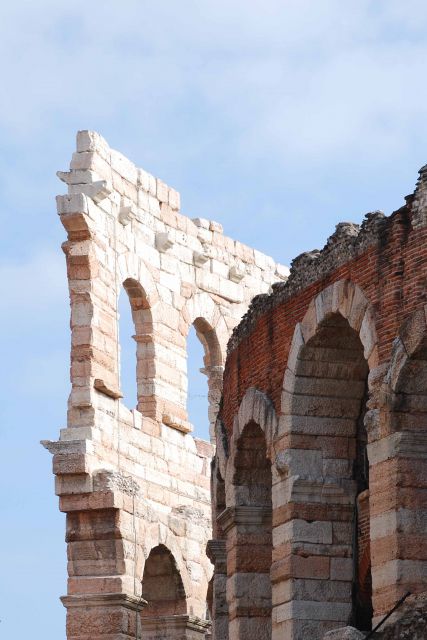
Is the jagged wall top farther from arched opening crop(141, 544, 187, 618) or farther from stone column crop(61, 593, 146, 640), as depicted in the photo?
arched opening crop(141, 544, 187, 618)

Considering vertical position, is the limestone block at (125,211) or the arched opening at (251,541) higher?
the limestone block at (125,211)

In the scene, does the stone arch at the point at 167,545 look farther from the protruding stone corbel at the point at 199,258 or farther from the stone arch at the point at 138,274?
the protruding stone corbel at the point at 199,258

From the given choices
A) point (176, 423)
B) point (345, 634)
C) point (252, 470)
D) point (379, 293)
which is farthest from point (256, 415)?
point (176, 423)

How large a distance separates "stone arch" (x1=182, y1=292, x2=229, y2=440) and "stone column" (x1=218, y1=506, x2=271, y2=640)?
30.7ft

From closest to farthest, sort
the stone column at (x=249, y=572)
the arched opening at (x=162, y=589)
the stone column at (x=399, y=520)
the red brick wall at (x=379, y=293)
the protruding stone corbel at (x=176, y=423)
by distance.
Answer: the stone column at (x=399, y=520) < the red brick wall at (x=379, y=293) < the stone column at (x=249, y=572) < the arched opening at (x=162, y=589) < the protruding stone corbel at (x=176, y=423)

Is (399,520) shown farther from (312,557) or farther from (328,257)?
(328,257)

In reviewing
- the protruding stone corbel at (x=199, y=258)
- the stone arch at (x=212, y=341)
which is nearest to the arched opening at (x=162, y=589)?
the stone arch at (x=212, y=341)

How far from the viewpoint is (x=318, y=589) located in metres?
18.1

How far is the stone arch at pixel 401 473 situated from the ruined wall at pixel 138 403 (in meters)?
9.03

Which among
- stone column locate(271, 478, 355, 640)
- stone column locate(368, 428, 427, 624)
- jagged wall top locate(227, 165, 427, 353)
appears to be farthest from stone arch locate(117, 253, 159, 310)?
stone column locate(368, 428, 427, 624)

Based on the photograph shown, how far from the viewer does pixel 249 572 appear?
1989 cm

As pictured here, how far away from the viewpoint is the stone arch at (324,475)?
1808 cm

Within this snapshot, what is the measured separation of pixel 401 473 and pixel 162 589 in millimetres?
11999

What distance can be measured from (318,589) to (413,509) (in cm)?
248
